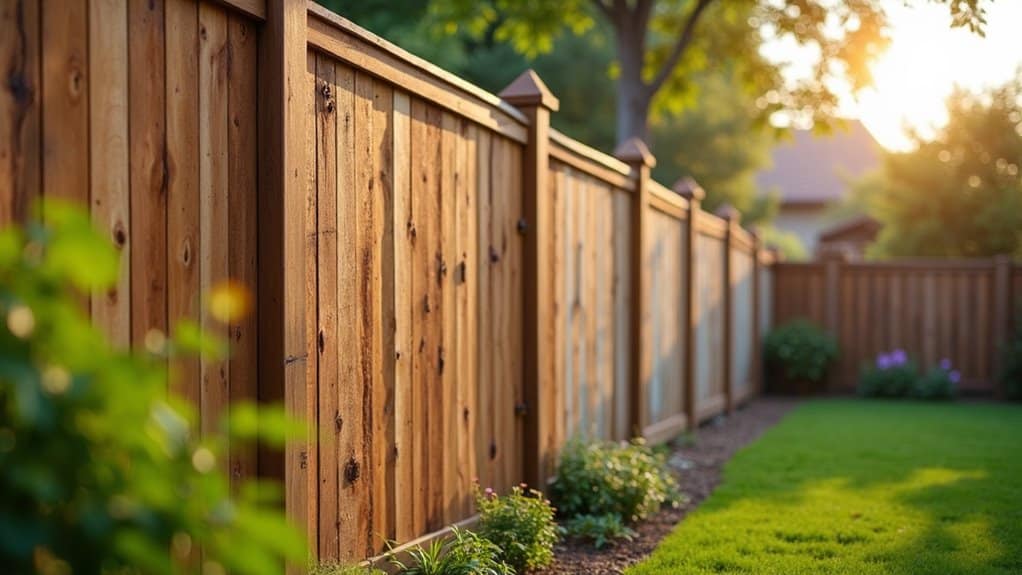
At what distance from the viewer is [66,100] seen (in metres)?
2.31

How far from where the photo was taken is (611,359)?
6.80 meters

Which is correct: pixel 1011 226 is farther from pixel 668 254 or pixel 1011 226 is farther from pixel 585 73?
pixel 585 73

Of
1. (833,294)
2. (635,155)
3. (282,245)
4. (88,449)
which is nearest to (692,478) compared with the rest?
(635,155)

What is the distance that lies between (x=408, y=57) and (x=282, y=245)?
44.0 inches

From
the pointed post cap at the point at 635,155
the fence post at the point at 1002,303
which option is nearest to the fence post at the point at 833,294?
the fence post at the point at 1002,303

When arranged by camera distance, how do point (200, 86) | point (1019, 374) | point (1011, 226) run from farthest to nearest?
point (1011, 226) → point (1019, 374) → point (200, 86)

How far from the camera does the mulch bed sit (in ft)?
15.4

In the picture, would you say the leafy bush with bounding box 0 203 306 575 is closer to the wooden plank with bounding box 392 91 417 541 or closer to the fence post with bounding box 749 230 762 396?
the wooden plank with bounding box 392 91 417 541

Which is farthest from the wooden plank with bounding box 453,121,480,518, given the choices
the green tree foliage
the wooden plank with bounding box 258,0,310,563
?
the green tree foliage

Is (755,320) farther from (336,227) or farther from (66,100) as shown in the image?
(66,100)

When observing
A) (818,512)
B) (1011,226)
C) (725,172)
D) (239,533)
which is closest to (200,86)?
(239,533)

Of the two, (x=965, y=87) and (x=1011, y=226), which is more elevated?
(x=965, y=87)

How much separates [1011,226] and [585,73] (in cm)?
1135

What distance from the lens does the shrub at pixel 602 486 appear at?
546 centimetres
